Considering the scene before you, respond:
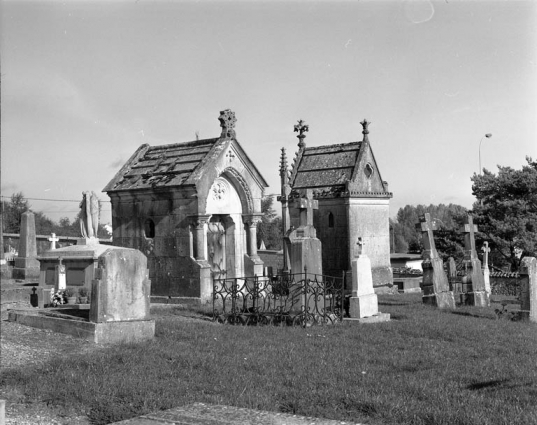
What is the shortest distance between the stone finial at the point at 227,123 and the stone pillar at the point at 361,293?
22.7 ft

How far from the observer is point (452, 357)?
9.14 m

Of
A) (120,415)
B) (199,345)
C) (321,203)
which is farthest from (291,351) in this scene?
(321,203)

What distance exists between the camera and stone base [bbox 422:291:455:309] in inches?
651

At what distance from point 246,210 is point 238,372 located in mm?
12264

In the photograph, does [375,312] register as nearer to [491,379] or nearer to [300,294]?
[300,294]

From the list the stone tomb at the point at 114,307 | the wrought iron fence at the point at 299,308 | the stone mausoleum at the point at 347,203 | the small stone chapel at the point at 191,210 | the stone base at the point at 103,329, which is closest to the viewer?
the stone base at the point at 103,329

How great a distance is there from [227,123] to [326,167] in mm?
6215

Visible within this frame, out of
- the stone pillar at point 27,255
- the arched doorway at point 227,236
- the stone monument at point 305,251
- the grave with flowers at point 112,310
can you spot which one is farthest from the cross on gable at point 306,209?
the stone pillar at point 27,255

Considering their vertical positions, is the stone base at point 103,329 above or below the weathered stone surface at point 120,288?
below

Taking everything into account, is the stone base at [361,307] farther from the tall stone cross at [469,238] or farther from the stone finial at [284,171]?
the stone finial at [284,171]

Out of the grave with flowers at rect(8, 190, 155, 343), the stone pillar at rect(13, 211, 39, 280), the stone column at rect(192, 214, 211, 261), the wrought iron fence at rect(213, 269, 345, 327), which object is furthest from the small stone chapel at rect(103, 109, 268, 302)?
the stone pillar at rect(13, 211, 39, 280)

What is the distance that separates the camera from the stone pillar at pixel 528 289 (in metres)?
14.2

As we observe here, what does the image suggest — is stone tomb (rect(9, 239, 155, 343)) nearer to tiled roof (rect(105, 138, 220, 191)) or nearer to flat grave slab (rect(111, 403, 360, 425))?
flat grave slab (rect(111, 403, 360, 425))

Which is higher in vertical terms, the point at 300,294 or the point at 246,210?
the point at 246,210
